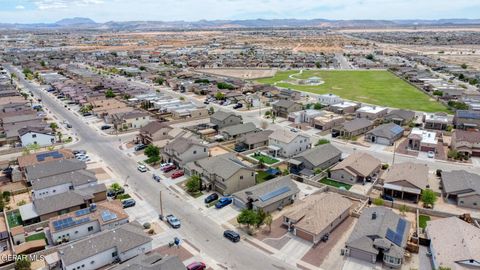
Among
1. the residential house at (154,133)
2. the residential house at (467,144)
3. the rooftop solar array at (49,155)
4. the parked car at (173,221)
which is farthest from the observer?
the residential house at (154,133)

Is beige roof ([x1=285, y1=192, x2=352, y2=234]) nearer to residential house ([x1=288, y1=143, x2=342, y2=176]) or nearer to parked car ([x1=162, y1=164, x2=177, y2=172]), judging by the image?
residential house ([x1=288, y1=143, x2=342, y2=176])

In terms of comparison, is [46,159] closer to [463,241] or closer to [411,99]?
[463,241]

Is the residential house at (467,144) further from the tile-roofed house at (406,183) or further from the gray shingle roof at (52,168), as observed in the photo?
the gray shingle roof at (52,168)

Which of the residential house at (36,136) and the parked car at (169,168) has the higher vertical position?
the residential house at (36,136)

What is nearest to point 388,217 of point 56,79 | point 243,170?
point 243,170

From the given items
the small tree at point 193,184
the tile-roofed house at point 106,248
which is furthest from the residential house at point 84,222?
the small tree at point 193,184

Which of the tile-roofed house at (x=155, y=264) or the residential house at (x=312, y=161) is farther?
the residential house at (x=312, y=161)

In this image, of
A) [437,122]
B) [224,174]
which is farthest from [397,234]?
[437,122]
